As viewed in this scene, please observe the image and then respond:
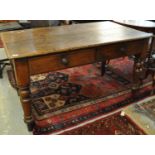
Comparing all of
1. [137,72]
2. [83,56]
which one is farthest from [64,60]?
[137,72]

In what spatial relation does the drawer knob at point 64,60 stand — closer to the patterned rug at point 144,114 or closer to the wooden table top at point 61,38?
the wooden table top at point 61,38

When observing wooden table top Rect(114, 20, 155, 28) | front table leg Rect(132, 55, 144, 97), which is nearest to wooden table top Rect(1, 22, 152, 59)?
front table leg Rect(132, 55, 144, 97)

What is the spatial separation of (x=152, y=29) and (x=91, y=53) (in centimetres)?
131

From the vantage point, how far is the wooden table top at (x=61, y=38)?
1.40 meters

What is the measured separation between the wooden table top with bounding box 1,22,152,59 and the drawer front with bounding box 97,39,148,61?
0.19 ft

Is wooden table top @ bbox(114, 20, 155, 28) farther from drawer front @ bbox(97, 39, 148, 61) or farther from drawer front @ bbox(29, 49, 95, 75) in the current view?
drawer front @ bbox(29, 49, 95, 75)

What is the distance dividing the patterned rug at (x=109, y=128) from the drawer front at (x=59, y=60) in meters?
0.57

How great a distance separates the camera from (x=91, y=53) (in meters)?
1.59

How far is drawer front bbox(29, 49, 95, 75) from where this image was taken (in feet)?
4.63

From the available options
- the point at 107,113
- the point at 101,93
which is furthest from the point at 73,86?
the point at 107,113

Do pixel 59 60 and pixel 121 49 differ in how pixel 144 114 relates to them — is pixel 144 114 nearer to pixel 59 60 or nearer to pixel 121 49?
pixel 121 49

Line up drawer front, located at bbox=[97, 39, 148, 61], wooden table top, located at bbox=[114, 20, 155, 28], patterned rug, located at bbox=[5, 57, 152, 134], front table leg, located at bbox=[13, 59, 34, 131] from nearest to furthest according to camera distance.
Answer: front table leg, located at bbox=[13, 59, 34, 131], drawer front, located at bbox=[97, 39, 148, 61], patterned rug, located at bbox=[5, 57, 152, 134], wooden table top, located at bbox=[114, 20, 155, 28]

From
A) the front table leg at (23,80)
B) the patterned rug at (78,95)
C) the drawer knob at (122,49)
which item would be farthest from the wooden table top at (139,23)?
the front table leg at (23,80)

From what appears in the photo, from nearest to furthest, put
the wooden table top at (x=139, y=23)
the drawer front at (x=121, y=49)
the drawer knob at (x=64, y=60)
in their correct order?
the drawer knob at (x=64, y=60) < the drawer front at (x=121, y=49) < the wooden table top at (x=139, y=23)
